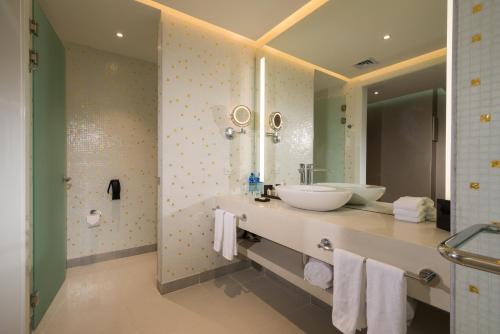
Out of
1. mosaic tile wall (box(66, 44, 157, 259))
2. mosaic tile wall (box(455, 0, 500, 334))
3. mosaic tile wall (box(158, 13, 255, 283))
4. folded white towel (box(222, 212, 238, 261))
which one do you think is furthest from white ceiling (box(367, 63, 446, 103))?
mosaic tile wall (box(66, 44, 157, 259))

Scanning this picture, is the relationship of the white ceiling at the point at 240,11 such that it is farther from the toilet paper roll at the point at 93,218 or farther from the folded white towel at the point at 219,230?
the toilet paper roll at the point at 93,218

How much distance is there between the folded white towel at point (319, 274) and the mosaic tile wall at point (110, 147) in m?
2.17

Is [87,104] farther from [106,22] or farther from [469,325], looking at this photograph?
[469,325]

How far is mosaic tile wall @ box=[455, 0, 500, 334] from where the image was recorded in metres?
0.65

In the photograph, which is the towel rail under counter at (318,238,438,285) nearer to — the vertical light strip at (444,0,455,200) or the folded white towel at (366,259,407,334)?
the folded white towel at (366,259,407,334)

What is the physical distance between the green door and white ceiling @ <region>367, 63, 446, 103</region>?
228 centimetres

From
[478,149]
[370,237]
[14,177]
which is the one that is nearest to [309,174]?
[370,237]

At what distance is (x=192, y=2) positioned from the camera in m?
1.68

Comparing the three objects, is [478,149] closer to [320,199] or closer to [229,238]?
[320,199]

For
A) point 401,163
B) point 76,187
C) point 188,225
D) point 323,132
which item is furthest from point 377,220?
point 76,187

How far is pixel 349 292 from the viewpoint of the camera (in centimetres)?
96

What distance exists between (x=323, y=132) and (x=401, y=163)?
0.63 meters

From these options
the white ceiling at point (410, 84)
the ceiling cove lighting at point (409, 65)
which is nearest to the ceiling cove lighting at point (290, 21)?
the ceiling cove lighting at point (409, 65)

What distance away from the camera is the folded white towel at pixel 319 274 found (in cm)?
116
